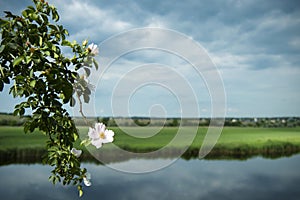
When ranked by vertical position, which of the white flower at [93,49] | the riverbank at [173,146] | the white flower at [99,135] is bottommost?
the riverbank at [173,146]

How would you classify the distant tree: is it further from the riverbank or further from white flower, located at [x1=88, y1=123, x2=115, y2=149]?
the riverbank

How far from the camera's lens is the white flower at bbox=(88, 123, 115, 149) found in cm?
113

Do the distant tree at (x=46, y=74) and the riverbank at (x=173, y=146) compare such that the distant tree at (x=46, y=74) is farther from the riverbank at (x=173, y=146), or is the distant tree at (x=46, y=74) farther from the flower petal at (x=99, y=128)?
the riverbank at (x=173, y=146)

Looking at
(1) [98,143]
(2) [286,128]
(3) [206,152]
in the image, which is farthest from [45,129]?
(2) [286,128]

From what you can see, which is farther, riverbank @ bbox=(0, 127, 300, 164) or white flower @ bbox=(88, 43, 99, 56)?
riverbank @ bbox=(0, 127, 300, 164)

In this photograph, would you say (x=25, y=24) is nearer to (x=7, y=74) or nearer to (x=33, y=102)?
Result: (x=7, y=74)

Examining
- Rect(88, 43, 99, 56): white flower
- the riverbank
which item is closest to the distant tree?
Rect(88, 43, 99, 56): white flower

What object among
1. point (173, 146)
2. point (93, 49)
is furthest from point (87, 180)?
point (173, 146)

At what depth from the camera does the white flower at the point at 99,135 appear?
1135mm

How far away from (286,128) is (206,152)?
922cm

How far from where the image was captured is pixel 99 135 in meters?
1.15

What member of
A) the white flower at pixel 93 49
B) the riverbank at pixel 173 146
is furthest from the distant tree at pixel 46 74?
the riverbank at pixel 173 146

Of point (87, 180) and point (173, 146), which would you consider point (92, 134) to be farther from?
point (173, 146)

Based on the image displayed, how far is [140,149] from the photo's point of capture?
998 cm
